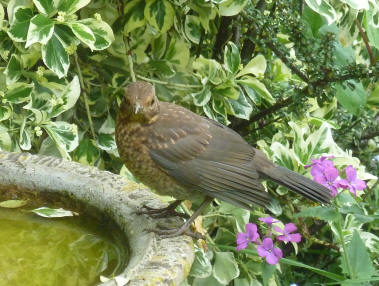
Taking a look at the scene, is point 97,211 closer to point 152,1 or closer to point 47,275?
point 47,275

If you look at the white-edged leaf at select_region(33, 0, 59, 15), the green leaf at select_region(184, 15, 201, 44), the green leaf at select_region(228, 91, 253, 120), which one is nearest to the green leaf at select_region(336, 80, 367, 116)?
the green leaf at select_region(228, 91, 253, 120)

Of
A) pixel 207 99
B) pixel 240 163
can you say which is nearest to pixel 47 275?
pixel 240 163

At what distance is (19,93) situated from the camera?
2.78 metres

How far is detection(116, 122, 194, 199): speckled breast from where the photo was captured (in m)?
2.19

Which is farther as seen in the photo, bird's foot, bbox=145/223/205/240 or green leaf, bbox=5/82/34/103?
green leaf, bbox=5/82/34/103

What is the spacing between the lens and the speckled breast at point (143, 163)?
7.18 ft

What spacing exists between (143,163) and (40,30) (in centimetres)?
73

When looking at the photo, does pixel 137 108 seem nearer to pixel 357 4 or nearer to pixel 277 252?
pixel 277 252

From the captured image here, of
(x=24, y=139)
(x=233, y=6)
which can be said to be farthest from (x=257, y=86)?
(x=24, y=139)

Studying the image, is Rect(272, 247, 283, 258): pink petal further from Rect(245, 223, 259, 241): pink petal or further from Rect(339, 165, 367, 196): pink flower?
Rect(339, 165, 367, 196): pink flower

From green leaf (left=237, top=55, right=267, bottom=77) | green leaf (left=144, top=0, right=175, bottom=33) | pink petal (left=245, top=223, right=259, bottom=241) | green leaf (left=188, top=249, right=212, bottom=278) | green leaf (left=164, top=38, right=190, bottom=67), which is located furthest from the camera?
green leaf (left=164, top=38, right=190, bottom=67)

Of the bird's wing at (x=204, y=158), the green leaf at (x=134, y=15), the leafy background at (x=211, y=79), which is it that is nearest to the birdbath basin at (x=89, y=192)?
the bird's wing at (x=204, y=158)

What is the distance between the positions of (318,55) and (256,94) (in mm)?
421

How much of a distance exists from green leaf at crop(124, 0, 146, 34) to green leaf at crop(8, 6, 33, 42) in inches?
19.5
